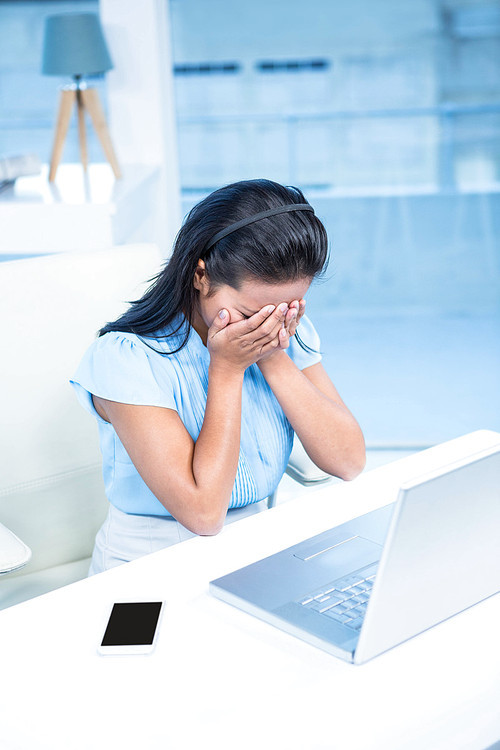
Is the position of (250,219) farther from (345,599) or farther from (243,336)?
(345,599)

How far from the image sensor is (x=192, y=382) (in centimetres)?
137

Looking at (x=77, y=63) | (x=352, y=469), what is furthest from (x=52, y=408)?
(x=77, y=63)

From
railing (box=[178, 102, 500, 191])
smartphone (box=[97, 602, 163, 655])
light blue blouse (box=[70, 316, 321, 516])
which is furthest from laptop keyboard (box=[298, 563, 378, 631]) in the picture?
railing (box=[178, 102, 500, 191])

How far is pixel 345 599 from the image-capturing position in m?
0.96

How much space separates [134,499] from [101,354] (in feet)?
0.80

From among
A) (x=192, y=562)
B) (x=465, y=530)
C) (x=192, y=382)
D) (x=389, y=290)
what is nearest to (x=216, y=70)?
(x=389, y=290)

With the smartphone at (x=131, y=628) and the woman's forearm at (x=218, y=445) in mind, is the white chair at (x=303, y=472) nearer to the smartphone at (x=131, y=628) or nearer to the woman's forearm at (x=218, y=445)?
the woman's forearm at (x=218, y=445)

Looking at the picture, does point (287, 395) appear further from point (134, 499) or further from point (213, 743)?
point (213, 743)

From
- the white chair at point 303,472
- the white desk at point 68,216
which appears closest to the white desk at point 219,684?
the white chair at point 303,472

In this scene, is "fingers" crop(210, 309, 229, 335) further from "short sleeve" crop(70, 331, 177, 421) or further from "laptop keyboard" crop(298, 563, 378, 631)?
"laptop keyboard" crop(298, 563, 378, 631)

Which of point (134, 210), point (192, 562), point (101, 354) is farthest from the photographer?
point (134, 210)

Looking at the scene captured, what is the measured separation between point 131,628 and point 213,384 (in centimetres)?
45

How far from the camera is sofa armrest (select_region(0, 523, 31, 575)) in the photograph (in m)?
1.18

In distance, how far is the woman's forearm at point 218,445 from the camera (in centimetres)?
121
